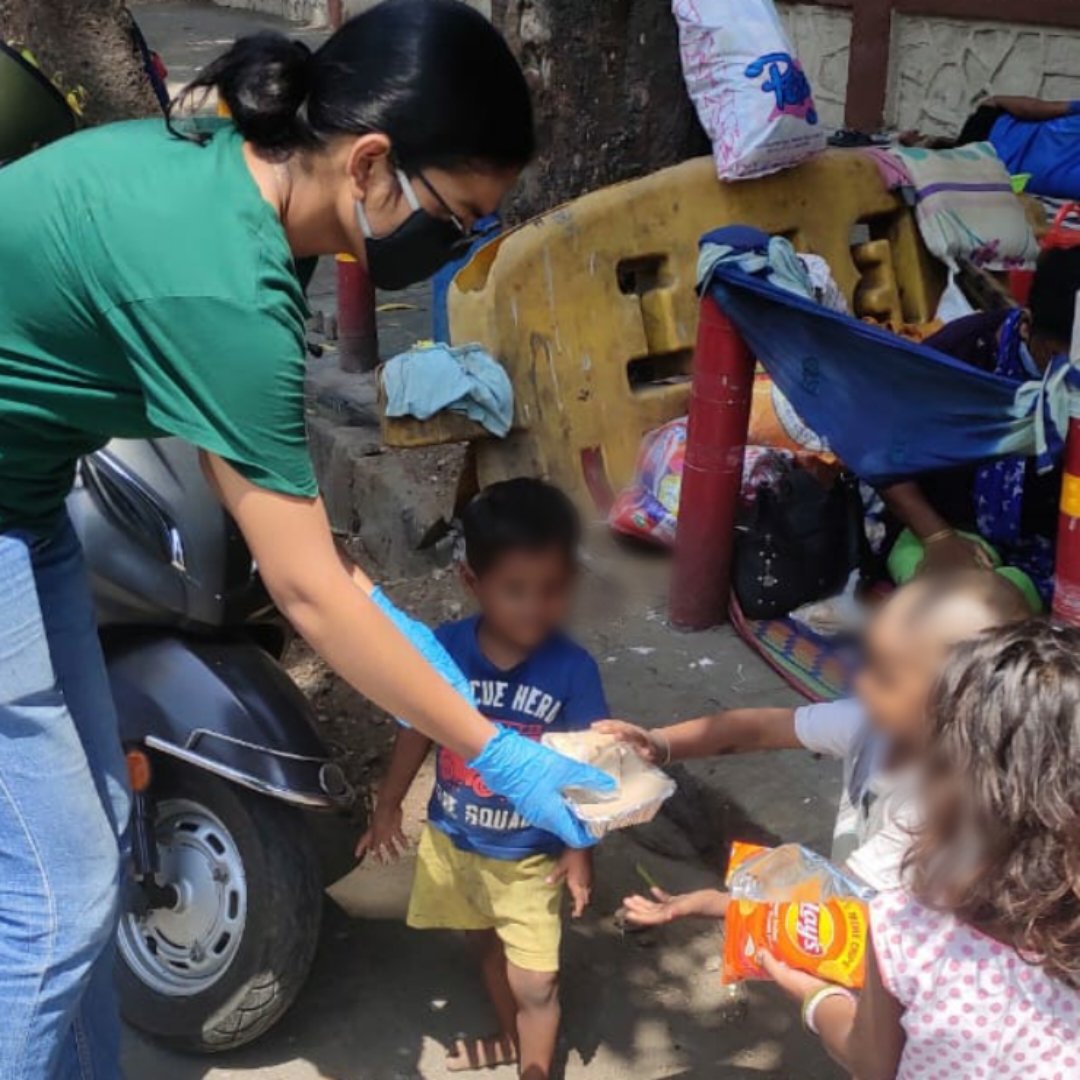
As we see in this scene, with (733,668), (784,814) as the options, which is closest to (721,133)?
(733,668)

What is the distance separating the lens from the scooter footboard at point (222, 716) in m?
2.41

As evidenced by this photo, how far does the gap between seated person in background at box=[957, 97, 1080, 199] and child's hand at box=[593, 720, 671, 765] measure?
4.15m

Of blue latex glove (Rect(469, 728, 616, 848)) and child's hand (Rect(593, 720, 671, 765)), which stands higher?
blue latex glove (Rect(469, 728, 616, 848))

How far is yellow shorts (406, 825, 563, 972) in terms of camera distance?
2.42 m

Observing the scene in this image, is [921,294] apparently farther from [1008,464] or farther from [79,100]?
[79,100]

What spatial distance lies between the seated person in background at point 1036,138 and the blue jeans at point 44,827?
15.3 ft

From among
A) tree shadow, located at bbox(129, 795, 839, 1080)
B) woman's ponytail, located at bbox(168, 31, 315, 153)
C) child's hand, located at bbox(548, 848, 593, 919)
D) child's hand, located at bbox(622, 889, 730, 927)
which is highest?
woman's ponytail, located at bbox(168, 31, 315, 153)

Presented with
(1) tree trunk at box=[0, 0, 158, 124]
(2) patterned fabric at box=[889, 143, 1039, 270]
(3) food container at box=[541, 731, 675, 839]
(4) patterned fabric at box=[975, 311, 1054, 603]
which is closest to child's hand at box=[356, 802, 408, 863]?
(3) food container at box=[541, 731, 675, 839]

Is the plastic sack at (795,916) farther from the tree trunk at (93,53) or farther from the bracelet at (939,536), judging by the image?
the tree trunk at (93,53)

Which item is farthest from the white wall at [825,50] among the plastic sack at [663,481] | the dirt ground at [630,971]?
the dirt ground at [630,971]

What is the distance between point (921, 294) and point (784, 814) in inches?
97.3

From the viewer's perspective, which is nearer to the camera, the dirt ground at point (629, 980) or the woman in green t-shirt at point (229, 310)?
the woman in green t-shirt at point (229, 310)

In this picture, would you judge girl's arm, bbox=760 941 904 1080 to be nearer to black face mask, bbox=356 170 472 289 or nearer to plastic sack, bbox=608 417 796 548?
black face mask, bbox=356 170 472 289

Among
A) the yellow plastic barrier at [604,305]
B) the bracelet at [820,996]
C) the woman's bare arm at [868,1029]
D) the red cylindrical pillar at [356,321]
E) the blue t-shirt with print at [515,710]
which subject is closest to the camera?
the woman's bare arm at [868,1029]
